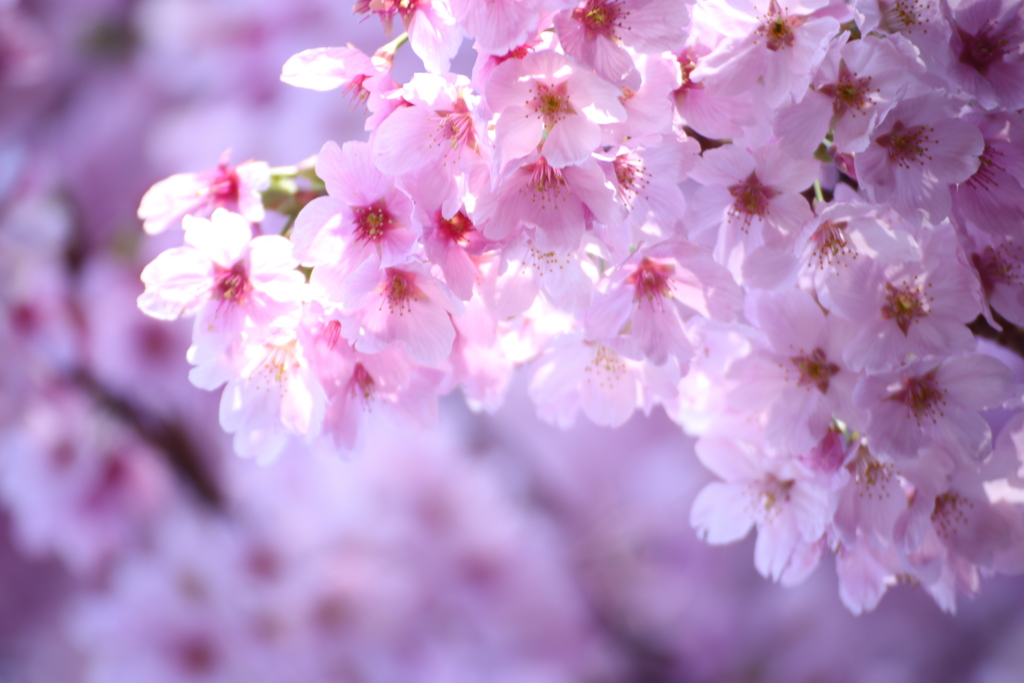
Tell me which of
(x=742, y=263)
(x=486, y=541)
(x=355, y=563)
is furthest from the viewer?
(x=486, y=541)

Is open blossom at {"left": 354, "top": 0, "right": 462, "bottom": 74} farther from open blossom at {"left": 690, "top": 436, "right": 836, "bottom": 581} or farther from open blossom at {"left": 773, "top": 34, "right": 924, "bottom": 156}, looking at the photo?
open blossom at {"left": 690, "top": 436, "right": 836, "bottom": 581}

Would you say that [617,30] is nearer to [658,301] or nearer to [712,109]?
Result: [712,109]

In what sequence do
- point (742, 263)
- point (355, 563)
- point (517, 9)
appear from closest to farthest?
point (517, 9) → point (742, 263) → point (355, 563)

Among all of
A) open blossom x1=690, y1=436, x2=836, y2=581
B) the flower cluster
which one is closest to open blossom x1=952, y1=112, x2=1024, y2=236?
the flower cluster

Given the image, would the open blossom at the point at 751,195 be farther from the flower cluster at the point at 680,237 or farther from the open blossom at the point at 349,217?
the open blossom at the point at 349,217

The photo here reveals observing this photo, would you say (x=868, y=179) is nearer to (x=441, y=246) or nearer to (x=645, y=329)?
(x=645, y=329)

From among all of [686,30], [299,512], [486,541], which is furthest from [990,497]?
[299,512]
